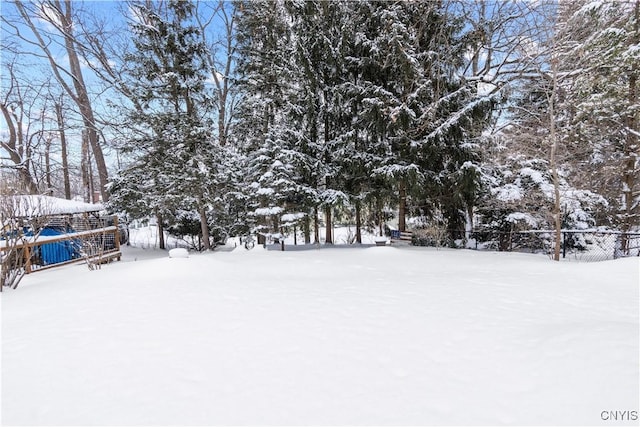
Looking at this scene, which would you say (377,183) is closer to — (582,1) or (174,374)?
(582,1)

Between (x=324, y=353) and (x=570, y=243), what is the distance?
10705mm

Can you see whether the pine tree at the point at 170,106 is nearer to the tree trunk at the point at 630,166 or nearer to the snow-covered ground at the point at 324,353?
the snow-covered ground at the point at 324,353

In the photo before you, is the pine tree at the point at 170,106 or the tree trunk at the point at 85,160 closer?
the pine tree at the point at 170,106

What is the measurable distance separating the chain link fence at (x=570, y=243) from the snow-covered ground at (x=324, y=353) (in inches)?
195

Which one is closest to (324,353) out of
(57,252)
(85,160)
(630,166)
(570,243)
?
(57,252)

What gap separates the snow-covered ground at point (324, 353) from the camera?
1991 millimetres

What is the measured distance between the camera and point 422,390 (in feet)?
7.13

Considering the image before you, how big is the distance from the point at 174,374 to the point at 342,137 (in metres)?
9.31

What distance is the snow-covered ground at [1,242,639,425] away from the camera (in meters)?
1.99

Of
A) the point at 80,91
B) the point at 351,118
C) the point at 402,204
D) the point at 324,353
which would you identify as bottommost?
the point at 324,353

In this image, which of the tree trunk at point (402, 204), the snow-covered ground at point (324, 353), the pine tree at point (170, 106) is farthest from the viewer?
the tree trunk at point (402, 204)

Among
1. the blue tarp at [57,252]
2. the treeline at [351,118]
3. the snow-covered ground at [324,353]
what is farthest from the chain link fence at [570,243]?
the blue tarp at [57,252]

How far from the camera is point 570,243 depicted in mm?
9609

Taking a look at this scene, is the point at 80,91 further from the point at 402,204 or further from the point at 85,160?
the point at 402,204
